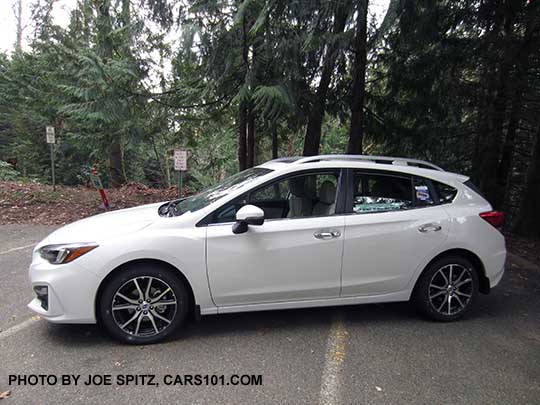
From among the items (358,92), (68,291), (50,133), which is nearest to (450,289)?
(68,291)

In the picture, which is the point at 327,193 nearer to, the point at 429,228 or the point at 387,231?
the point at 387,231

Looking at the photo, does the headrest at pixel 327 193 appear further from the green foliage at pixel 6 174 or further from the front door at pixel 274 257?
the green foliage at pixel 6 174

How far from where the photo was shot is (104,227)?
130 inches

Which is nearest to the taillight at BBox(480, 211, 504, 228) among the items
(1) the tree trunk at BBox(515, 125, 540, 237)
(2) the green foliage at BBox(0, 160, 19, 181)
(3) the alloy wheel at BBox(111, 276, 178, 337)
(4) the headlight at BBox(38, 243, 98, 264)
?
(3) the alloy wheel at BBox(111, 276, 178, 337)

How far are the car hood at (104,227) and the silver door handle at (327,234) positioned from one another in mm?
1508

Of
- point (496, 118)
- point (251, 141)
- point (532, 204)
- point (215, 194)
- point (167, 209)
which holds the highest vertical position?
point (496, 118)

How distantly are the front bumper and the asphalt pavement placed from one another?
30cm

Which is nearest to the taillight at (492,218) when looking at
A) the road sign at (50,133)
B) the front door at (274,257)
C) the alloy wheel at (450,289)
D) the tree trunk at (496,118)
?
the alloy wheel at (450,289)

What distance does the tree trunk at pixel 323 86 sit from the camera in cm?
546

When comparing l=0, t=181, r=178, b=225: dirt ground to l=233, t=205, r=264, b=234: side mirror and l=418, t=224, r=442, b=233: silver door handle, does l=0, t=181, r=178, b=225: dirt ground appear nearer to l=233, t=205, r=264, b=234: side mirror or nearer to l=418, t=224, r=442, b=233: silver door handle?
l=233, t=205, r=264, b=234: side mirror

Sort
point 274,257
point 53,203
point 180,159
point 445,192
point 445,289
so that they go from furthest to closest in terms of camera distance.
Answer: point 53,203 → point 180,159 → point 445,192 → point 445,289 → point 274,257

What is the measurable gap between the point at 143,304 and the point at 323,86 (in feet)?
21.8

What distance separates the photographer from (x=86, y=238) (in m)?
3.10

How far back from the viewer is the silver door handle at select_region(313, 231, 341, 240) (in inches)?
131
